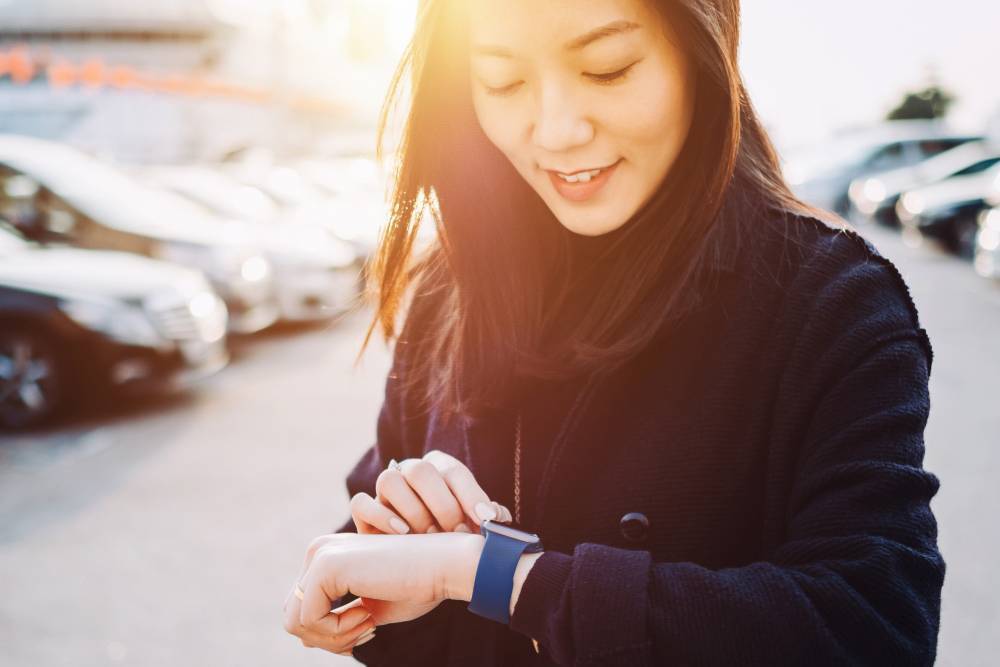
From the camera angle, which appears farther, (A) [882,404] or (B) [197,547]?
(B) [197,547]

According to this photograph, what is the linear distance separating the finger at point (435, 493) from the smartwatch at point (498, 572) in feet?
0.35

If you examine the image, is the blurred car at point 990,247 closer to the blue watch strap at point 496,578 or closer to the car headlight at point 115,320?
the car headlight at point 115,320

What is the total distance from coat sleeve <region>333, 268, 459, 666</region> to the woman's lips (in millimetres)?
431

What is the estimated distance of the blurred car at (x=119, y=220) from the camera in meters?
6.80

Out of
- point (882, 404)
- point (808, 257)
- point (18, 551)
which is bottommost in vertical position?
point (18, 551)

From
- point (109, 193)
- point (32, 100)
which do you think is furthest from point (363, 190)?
point (32, 100)

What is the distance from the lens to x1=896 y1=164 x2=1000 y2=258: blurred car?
1247 cm

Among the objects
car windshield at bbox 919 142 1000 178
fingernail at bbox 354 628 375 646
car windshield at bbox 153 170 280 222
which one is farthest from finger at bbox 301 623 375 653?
car windshield at bbox 919 142 1000 178

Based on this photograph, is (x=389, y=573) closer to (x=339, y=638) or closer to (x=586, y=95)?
(x=339, y=638)

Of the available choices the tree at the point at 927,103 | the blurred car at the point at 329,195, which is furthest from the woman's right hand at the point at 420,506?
the tree at the point at 927,103

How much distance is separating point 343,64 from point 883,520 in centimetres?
6152

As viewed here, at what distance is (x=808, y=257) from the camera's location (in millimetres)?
1196

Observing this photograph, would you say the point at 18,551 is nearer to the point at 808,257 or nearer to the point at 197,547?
the point at 197,547

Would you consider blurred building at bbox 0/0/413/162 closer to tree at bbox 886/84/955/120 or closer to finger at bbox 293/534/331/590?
tree at bbox 886/84/955/120
